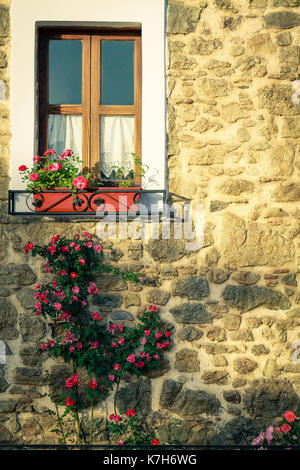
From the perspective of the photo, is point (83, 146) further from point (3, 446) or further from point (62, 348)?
point (3, 446)

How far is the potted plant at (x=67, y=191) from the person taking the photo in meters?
3.49

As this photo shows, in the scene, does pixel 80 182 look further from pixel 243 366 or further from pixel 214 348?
pixel 243 366

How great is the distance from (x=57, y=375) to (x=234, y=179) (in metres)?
1.98

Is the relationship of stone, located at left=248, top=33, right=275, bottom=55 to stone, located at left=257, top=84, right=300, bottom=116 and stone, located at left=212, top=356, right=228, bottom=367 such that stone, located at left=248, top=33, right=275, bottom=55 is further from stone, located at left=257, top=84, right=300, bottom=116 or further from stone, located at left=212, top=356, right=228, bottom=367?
stone, located at left=212, top=356, right=228, bottom=367

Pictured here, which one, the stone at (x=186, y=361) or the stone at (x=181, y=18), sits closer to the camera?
the stone at (x=186, y=361)

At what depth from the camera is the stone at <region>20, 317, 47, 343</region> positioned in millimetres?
3461

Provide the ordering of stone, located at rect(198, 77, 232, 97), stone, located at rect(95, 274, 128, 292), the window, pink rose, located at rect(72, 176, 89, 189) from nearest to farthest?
pink rose, located at rect(72, 176, 89, 189), stone, located at rect(95, 274, 128, 292), stone, located at rect(198, 77, 232, 97), the window

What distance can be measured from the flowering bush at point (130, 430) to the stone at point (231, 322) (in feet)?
3.02

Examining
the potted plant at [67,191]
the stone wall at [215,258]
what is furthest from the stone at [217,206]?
the potted plant at [67,191]

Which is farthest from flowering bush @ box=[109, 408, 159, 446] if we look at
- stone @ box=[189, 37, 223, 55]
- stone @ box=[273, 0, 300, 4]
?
stone @ box=[273, 0, 300, 4]

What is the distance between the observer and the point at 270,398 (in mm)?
3459

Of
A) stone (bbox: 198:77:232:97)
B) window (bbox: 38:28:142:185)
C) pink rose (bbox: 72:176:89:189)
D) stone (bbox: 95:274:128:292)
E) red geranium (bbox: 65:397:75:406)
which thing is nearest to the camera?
red geranium (bbox: 65:397:75:406)

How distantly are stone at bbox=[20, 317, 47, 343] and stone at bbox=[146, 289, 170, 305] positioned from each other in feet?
2.65

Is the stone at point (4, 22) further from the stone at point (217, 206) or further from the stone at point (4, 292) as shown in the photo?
the stone at point (217, 206)
